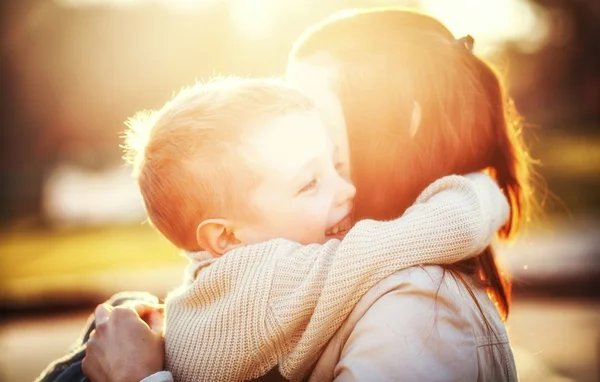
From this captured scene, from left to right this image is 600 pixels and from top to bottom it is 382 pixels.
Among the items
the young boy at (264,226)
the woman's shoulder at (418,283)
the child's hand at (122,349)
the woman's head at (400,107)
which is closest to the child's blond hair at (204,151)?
the young boy at (264,226)

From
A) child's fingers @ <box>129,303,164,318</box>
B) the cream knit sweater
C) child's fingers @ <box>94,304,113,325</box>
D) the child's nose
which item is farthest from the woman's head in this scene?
child's fingers @ <box>94,304,113,325</box>

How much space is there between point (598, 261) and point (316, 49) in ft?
22.1

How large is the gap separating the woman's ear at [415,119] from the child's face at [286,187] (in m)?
0.37

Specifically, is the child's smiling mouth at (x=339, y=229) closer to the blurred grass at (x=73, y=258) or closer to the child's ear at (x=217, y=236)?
the child's ear at (x=217, y=236)

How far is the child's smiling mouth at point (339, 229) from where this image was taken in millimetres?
2098

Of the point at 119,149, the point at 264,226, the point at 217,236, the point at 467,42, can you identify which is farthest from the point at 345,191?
the point at 119,149

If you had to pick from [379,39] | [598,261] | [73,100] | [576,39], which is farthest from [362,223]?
[73,100]

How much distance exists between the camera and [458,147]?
2.15 meters

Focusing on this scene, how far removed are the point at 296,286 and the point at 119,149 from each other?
18.9 metres

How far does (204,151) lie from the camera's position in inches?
76.8

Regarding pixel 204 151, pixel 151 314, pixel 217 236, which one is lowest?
pixel 151 314

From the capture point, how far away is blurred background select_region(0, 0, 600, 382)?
714 cm

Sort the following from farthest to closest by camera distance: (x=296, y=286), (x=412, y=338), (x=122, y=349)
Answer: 1. (x=122, y=349)
2. (x=296, y=286)
3. (x=412, y=338)

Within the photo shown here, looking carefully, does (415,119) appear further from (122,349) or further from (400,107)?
(122,349)
